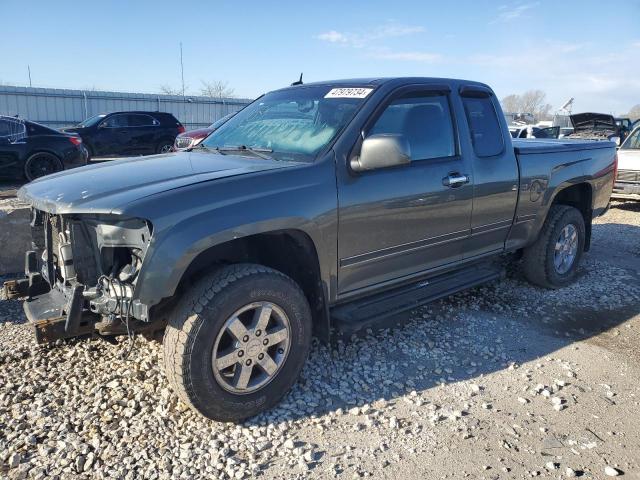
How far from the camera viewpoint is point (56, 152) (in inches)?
421

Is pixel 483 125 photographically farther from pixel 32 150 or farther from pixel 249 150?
pixel 32 150

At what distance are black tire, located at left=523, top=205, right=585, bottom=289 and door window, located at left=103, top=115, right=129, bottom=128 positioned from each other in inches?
538

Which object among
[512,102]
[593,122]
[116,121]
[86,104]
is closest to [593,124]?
[593,122]

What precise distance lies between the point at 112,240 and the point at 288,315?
3.54 ft

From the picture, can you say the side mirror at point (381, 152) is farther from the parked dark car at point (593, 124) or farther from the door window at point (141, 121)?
the door window at point (141, 121)

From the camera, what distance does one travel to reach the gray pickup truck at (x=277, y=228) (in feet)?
8.91

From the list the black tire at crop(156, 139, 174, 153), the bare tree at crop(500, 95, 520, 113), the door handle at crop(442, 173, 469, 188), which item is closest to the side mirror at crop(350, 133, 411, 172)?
the door handle at crop(442, 173, 469, 188)

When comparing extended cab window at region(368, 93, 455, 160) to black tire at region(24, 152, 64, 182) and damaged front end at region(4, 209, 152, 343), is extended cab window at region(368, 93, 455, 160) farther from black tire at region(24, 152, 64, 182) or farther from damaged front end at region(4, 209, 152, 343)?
black tire at region(24, 152, 64, 182)

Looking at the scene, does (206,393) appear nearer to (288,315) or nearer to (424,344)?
(288,315)

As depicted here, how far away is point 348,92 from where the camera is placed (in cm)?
369

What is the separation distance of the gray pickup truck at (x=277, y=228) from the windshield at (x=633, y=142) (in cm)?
748

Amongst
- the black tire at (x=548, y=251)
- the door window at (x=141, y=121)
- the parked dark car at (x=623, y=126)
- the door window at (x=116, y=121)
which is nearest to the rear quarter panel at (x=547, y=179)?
the black tire at (x=548, y=251)

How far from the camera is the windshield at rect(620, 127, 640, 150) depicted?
412 inches

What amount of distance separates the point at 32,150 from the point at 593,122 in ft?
49.6
